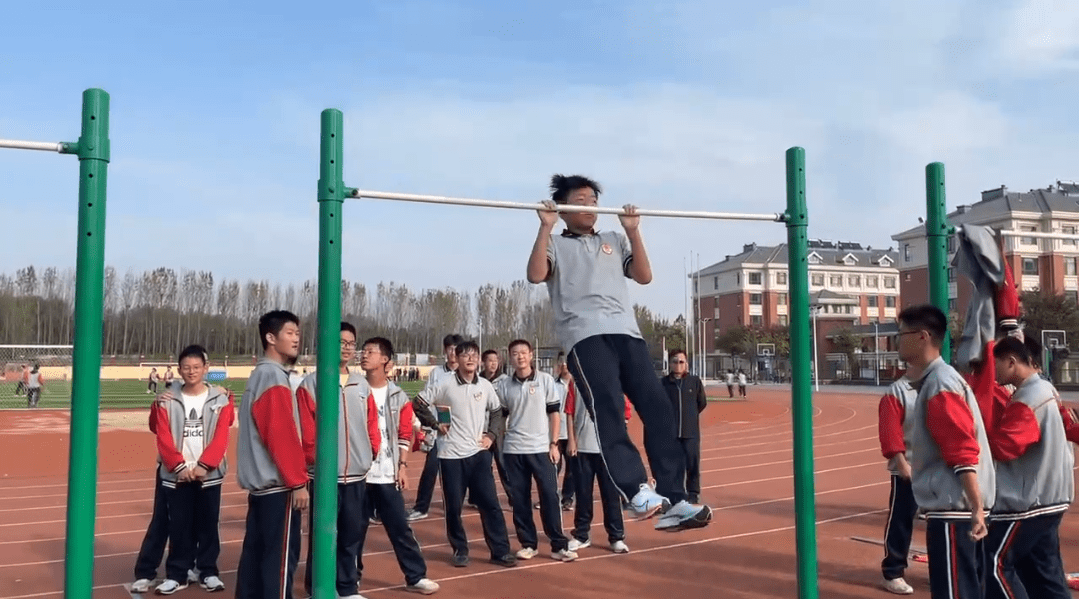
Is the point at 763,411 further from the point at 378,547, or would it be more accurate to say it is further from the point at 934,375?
the point at 934,375

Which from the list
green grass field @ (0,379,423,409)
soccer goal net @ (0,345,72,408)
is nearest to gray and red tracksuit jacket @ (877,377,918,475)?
green grass field @ (0,379,423,409)

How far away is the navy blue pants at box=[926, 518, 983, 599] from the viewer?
11.4 feet

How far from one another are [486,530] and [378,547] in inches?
47.5

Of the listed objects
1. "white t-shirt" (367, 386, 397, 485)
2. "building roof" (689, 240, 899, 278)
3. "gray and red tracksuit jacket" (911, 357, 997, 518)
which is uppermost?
"building roof" (689, 240, 899, 278)

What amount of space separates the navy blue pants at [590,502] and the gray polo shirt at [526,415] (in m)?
0.41

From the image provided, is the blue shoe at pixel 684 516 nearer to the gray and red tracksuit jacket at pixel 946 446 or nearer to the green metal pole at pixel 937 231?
the gray and red tracksuit jacket at pixel 946 446

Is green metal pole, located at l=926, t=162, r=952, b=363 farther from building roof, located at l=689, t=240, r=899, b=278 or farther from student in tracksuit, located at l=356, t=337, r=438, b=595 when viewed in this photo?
building roof, located at l=689, t=240, r=899, b=278

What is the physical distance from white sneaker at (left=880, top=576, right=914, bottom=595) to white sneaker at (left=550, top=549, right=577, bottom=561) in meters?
2.13

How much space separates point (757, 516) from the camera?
843 cm

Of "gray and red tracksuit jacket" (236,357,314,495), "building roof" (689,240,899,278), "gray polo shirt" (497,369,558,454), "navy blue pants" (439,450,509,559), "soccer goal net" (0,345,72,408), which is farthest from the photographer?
"building roof" (689,240,899,278)

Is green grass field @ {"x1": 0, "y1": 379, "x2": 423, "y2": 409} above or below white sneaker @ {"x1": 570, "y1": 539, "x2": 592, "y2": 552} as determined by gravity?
above

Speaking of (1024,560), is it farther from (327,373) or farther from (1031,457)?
(327,373)

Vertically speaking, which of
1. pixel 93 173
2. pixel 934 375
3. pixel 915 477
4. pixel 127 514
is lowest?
pixel 127 514

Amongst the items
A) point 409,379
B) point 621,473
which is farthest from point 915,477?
point 409,379
